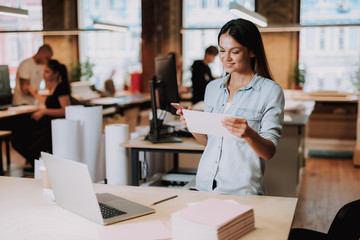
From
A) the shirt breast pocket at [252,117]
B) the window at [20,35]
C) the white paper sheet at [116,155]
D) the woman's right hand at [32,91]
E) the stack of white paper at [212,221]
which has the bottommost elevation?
the white paper sheet at [116,155]

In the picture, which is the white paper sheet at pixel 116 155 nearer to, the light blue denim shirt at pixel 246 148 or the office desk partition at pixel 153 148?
the office desk partition at pixel 153 148

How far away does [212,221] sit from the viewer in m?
1.43

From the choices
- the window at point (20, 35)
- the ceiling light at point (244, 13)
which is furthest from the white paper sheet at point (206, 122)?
the window at point (20, 35)

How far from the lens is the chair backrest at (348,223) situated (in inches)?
67.1

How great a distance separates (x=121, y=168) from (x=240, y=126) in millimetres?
1822

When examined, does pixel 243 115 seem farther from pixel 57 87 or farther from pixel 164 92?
pixel 57 87

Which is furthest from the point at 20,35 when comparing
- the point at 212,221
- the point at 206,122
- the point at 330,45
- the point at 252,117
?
the point at 212,221

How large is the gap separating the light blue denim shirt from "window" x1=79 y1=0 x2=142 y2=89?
253 inches

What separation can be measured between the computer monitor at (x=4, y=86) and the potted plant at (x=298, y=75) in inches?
181

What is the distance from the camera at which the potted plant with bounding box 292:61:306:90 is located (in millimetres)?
7598

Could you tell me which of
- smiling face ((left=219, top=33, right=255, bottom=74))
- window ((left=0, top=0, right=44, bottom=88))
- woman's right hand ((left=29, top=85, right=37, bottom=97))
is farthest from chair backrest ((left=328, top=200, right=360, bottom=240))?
window ((left=0, top=0, right=44, bottom=88))

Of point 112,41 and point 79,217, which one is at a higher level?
point 112,41

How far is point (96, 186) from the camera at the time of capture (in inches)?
87.7

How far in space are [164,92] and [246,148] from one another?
4.39 feet
